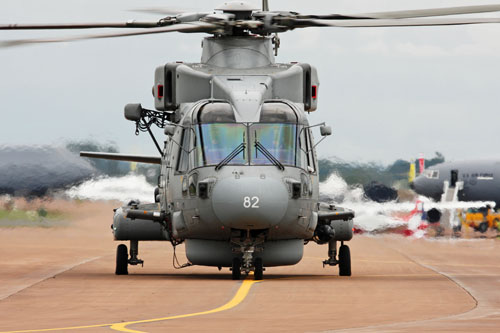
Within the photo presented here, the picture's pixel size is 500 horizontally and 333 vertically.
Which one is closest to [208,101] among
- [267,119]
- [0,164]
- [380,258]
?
[267,119]

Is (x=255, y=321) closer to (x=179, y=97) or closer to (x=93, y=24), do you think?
(x=93, y=24)

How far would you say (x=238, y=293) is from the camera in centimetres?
2030

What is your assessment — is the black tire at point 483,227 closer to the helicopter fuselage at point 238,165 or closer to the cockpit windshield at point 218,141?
the helicopter fuselage at point 238,165

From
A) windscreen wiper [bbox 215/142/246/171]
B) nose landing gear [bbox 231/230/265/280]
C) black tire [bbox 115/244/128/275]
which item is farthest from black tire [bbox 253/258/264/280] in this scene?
black tire [bbox 115/244/128/275]

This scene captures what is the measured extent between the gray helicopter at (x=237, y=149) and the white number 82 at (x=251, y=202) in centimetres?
2

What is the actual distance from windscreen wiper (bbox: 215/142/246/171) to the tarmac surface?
2236 mm

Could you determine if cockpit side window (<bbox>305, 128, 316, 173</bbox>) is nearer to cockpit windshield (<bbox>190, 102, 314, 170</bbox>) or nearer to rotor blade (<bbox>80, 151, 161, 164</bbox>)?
cockpit windshield (<bbox>190, 102, 314, 170</bbox>)

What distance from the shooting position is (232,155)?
23.7 m

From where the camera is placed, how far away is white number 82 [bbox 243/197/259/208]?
22906 mm

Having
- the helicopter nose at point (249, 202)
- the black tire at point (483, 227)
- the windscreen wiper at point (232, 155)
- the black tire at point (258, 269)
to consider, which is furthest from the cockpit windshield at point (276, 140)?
the black tire at point (483, 227)

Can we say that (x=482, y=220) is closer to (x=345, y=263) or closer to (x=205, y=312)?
(x=345, y=263)

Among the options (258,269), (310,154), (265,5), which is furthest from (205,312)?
(265,5)

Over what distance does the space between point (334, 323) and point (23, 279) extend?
11.6 metres

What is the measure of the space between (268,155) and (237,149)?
1.99ft
